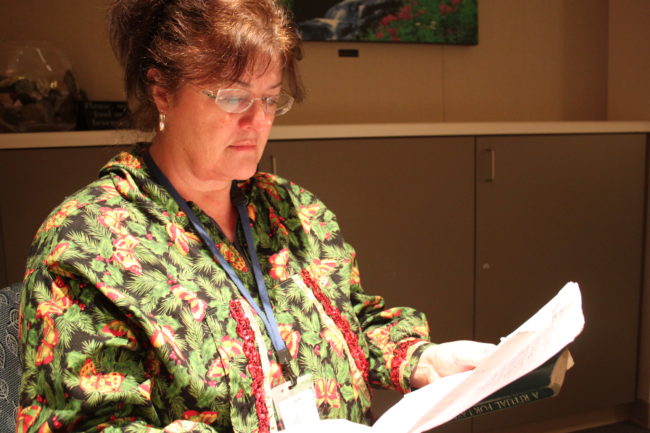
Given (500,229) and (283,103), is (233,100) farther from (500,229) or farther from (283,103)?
(500,229)

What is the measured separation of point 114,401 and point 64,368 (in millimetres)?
81

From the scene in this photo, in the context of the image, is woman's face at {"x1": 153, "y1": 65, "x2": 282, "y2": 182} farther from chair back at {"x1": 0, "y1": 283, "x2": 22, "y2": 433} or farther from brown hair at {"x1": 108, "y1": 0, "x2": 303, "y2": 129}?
chair back at {"x1": 0, "y1": 283, "x2": 22, "y2": 433}

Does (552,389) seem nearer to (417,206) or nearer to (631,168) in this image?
(417,206)

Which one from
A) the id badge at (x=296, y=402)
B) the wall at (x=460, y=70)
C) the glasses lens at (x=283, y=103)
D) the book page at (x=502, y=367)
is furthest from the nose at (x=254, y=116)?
the wall at (x=460, y=70)

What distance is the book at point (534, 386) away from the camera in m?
0.79

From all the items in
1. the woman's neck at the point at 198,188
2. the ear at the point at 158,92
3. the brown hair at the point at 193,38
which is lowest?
the woman's neck at the point at 198,188

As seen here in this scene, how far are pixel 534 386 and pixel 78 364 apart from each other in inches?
25.6

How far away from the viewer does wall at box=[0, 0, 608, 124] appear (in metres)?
2.03

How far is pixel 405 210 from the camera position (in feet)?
6.68

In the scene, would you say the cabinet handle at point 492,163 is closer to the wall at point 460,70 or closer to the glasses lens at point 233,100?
the wall at point 460,70

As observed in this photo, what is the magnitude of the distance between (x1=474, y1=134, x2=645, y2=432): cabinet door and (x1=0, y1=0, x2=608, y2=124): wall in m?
0.46

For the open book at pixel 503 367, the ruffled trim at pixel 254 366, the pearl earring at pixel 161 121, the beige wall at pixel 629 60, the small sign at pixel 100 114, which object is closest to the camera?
the open book at pixel 503 367

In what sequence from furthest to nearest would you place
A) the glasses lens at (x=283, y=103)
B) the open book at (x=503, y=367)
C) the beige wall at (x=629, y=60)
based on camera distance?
1. the beige wall at (x=629, y=60)
2. the glasses lens at (x=283, y=103)
3. the open book at (x=503, y=367)

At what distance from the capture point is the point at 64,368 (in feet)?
2.47
